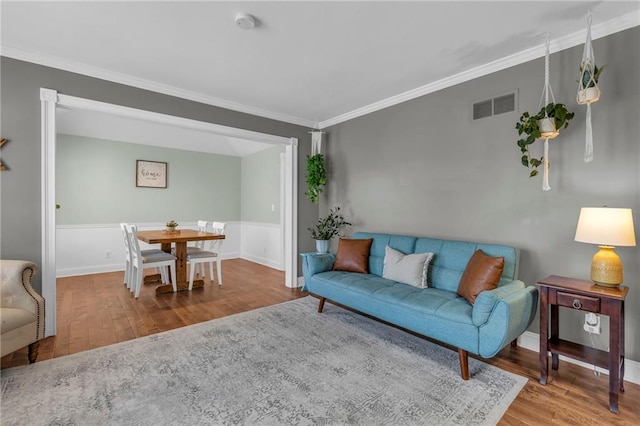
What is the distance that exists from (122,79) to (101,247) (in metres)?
3.49

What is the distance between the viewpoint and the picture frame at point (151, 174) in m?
5.77

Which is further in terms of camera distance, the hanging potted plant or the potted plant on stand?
the potted plant on stand

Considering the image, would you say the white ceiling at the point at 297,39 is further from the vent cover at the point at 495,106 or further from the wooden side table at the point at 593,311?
the wooden side table at the point at 593,311

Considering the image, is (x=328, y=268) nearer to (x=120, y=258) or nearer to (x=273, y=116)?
(x=273, y=116)

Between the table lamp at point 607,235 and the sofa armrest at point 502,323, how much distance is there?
0.49 meters

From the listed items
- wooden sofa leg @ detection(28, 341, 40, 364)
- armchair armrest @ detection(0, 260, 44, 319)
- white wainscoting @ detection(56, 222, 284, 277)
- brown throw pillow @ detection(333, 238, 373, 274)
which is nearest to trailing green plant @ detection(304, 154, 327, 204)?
brown throw pillow @ detection(333, 238, 373, 274)

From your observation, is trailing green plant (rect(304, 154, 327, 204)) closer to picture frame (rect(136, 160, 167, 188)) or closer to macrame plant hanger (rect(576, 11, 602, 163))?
macrame plant hanger (rect(576, 11, 602, 163))

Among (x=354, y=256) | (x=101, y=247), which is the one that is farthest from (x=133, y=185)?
(x=354, y=256)

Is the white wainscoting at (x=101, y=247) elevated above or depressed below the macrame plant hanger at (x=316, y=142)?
below

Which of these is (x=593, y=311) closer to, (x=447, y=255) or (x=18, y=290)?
(x=447, y=255)

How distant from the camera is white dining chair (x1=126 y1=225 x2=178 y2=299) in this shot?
3859mm

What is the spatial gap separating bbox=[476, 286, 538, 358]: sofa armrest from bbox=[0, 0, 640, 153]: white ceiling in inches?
79.2

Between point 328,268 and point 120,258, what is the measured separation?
4.26 meters

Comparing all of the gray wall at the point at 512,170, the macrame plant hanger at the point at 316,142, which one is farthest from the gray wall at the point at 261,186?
the gray wall at the point at 512,170
